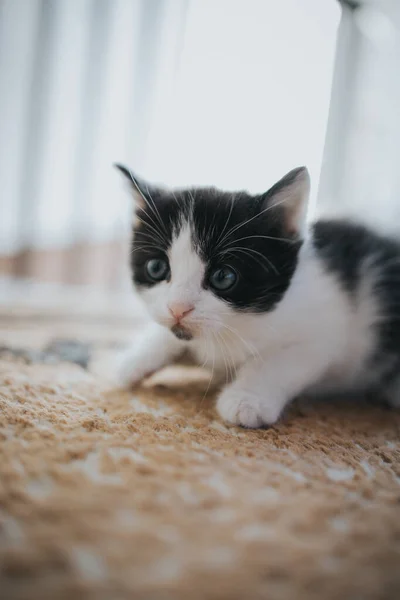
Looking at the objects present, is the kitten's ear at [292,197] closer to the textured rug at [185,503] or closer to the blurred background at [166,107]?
the textured rug at [185,503]

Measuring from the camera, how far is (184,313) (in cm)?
80

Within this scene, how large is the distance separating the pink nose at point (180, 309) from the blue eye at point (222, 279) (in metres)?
0.07

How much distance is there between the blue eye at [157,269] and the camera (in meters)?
0.90

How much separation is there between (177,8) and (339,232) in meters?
1.31

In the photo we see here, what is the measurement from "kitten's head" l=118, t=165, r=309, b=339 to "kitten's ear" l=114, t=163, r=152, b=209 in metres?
0.07

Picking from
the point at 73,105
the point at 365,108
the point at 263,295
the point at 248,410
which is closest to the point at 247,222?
the point at 263,295

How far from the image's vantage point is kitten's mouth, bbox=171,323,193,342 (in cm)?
83

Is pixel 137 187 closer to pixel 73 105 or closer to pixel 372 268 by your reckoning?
pixel 372 268

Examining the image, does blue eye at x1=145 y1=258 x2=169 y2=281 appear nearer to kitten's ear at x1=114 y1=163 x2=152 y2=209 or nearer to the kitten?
the kitten

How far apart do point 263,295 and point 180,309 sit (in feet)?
0.59

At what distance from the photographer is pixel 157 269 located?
911 millimetres

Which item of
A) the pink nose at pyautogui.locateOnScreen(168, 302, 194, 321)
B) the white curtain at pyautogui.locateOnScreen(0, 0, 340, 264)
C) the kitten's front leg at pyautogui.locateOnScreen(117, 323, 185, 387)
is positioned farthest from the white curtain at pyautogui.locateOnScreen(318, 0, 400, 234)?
the pink nose at pyautogui.locateOnScreen(168, 302, 194, 321)

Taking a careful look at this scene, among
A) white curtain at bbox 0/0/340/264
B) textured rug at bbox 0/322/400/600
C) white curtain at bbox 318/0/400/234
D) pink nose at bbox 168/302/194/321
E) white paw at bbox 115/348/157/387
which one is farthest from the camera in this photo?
white curtain at bbox 318/0/400/234

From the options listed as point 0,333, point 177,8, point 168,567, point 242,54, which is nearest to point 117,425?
point 168,567
